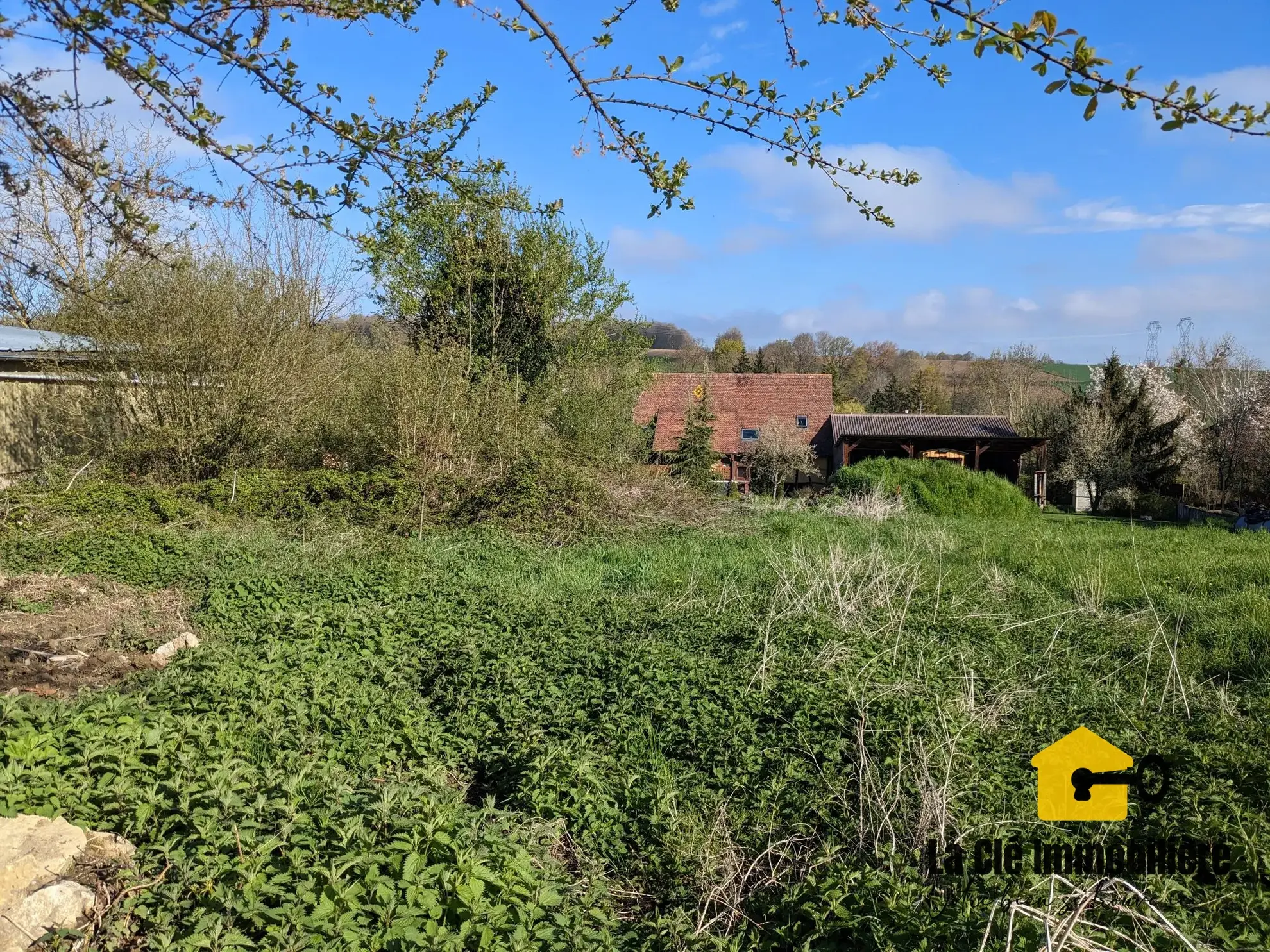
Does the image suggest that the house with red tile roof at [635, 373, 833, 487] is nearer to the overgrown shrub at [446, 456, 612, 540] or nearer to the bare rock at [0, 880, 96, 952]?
the overgrown shrub at [446, 456, 612, 540]

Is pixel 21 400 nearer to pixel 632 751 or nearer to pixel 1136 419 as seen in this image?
pixel 632 751

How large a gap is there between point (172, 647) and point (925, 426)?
101ft

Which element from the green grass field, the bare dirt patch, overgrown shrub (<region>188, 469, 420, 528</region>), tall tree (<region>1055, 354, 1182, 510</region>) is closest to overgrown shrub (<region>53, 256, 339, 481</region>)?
overgrown shrub (<region>188, 469, 420, 528</region>)

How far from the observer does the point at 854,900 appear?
9.70 feet

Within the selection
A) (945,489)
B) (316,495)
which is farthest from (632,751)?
(945,489)

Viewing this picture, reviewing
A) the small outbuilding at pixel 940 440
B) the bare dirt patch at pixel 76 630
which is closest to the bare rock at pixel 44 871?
the bare dirt patch at pixel 76 630

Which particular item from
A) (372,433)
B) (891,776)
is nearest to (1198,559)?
(891,776)

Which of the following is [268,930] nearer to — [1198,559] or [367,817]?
[367,817]

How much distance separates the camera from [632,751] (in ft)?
14.7

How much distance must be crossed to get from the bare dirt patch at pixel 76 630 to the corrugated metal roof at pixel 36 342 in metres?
5.26

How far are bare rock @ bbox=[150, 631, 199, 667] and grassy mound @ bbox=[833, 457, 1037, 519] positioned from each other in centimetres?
1558

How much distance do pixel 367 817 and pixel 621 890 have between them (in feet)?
3.67

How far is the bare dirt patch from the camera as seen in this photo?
5188 millimetres

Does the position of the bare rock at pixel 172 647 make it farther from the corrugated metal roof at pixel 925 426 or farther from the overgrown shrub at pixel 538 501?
the corrugated metal roof at pixel 925 426
